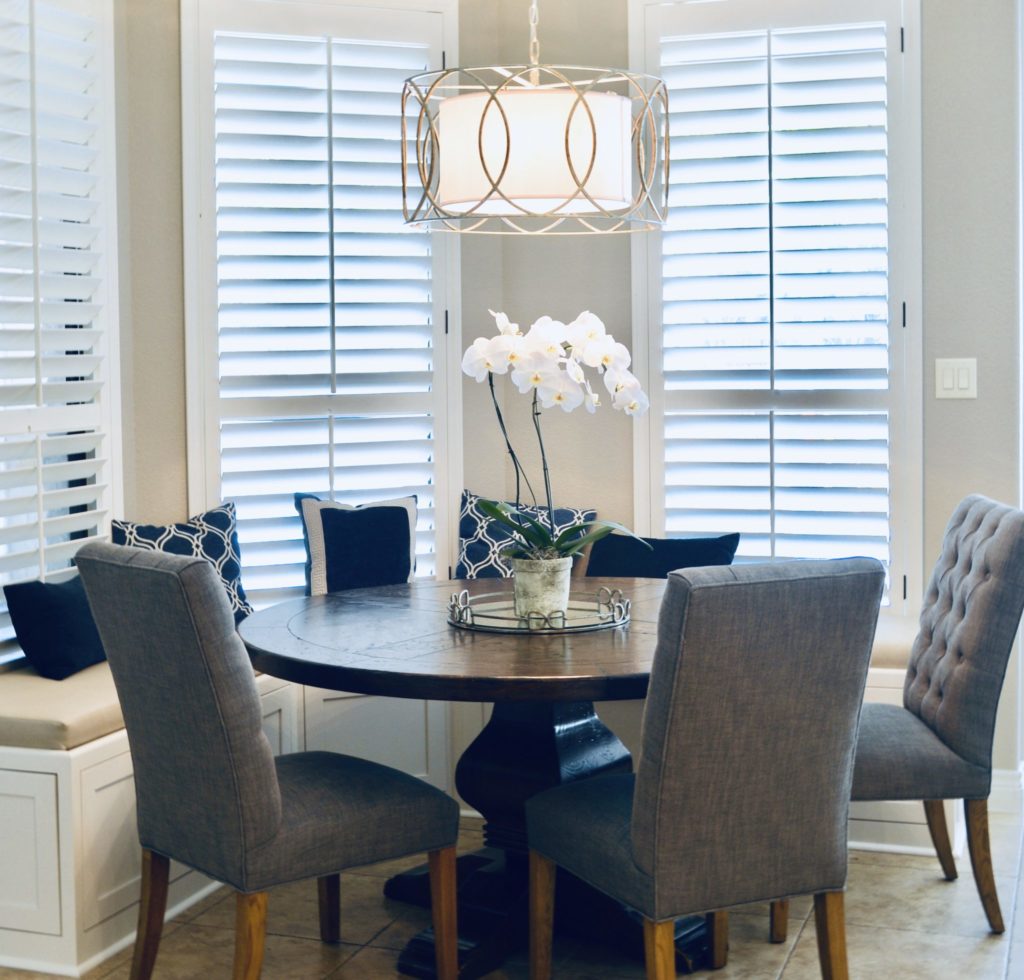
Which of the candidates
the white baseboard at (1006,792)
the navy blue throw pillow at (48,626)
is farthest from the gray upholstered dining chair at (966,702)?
the navy blue throw pillow at (48,626)

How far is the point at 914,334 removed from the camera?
3.86 metres

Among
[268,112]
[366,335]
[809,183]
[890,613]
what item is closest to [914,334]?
[809,183]

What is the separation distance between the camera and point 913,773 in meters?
2.91

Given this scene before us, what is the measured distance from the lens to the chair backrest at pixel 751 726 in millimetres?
2107

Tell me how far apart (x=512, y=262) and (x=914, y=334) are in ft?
3.96

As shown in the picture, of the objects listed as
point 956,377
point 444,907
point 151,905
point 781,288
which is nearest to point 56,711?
point 151,905

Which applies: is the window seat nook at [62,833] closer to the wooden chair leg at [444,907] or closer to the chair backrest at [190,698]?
the chair backrest at [190,698]

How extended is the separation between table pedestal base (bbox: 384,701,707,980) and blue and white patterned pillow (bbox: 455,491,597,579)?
0.96m

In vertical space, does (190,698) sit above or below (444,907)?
above

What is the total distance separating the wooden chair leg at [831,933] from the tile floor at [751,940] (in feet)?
1.51

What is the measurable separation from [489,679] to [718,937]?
884mm

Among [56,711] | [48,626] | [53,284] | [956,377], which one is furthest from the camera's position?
[956,377]

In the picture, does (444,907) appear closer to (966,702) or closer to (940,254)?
(966,702)

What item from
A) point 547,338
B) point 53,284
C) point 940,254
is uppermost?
point 940,254
